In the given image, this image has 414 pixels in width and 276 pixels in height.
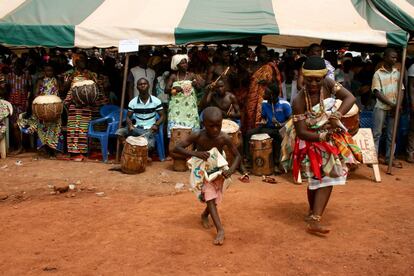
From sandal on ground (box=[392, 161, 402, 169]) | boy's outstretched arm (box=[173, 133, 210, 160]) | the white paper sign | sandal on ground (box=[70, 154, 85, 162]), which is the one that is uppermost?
the white paper sign

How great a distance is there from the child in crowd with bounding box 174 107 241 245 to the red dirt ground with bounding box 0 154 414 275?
1.15 feet

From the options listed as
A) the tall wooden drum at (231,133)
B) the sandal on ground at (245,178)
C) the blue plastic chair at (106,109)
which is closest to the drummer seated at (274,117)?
the tall wooden drum at (231,133)

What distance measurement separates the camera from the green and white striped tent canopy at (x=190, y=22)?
6820 mm

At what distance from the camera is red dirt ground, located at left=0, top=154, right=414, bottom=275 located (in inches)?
147

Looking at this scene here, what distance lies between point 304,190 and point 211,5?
319cm

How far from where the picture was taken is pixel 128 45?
22.7ft

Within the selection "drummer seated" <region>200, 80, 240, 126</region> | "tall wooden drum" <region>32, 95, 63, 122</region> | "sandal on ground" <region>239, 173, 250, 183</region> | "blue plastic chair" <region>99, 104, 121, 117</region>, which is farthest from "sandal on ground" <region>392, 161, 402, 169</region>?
"tall wooden drum" <region>32, 95, 63, 122</region>

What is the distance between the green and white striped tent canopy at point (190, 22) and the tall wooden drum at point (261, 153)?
4.88 feet

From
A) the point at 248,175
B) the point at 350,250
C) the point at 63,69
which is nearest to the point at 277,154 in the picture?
the point at 248,175

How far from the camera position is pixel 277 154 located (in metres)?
7.28

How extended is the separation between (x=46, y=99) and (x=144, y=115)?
1.57m

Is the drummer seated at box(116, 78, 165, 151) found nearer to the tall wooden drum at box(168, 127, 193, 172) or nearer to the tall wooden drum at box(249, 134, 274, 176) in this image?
the tall wooden drum at box(168, 127, 193, 172)

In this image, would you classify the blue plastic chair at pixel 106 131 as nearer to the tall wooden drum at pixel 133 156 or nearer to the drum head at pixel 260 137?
the tall wooden drum at pixel 133 156

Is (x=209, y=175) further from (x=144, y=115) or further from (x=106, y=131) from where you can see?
(x=106, y=131)
